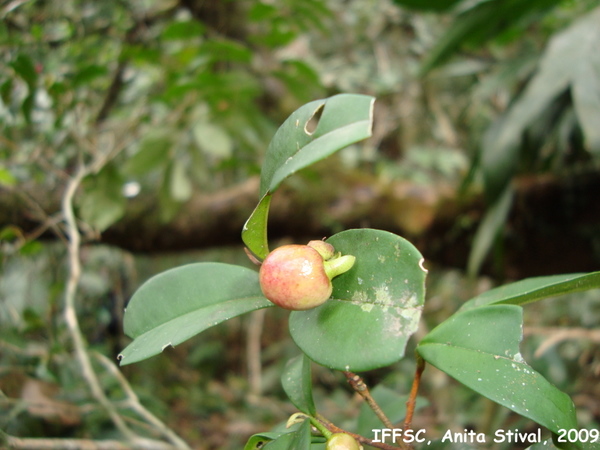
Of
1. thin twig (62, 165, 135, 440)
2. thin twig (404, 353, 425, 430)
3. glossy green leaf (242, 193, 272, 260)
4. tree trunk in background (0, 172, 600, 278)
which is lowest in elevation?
tree trunk in background (0, 172, 600, 278)

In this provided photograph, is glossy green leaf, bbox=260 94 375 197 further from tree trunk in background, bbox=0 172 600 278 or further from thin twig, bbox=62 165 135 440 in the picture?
tree trunk in background, bbox=0 172 600 278

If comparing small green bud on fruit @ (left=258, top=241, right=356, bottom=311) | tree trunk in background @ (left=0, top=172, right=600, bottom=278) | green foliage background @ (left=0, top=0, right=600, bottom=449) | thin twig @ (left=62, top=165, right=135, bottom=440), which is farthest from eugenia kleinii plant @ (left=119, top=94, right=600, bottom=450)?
tree trunk in background @ (left=0, top=172, right=600, bottom=278)

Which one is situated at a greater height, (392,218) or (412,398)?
(412,398)

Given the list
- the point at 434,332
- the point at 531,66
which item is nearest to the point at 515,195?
the point at 531,66

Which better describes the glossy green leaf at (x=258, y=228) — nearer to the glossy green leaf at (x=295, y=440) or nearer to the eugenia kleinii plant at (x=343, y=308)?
the eugenia kleinii plant at (x=343, y=308)

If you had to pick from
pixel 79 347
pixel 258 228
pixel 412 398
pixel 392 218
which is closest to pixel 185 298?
pixel 258 228

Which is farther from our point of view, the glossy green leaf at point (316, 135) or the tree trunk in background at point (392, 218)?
the tree trunk in background at point (392, 218)

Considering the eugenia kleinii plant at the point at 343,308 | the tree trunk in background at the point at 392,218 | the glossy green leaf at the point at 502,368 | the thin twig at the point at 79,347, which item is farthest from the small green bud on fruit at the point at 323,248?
the tree trunk in background at the point at 392,218

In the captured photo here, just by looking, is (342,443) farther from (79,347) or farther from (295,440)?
(79,347)
